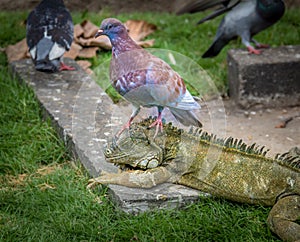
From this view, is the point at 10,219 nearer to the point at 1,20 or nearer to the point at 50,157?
the point at 50,157

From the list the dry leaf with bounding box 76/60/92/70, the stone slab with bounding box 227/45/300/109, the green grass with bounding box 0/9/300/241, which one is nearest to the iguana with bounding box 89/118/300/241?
the green grass with bounding box 0/9/300/241

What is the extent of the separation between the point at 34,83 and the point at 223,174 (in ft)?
8.96

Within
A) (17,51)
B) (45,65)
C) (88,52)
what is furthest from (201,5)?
(17,51)

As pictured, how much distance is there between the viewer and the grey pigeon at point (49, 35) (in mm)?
6684

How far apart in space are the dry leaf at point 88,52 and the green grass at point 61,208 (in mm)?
1320

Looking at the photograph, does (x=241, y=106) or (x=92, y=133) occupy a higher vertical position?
(x=92, y=133)

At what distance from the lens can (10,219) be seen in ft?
15.1

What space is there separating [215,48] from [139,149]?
3.12m

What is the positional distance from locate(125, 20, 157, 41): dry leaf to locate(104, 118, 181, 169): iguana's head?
3840 millimetres

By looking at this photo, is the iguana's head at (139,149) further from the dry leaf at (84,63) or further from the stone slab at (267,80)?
the dry leaf at (84,63)

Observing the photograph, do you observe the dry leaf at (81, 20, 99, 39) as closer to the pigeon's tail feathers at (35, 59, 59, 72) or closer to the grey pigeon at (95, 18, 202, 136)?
the pigeon's tail feathers at (35, 59, 59, 72)

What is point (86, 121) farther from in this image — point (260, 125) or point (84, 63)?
point (84, 63)

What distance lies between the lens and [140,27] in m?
8.43

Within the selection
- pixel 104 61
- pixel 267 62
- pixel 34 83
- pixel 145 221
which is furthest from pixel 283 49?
pixel 145 221
